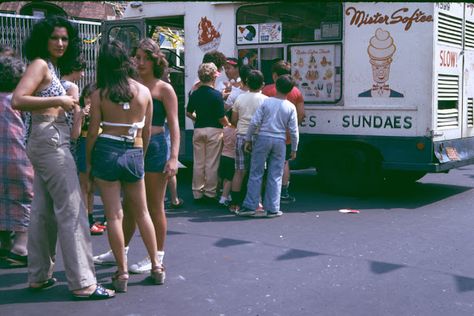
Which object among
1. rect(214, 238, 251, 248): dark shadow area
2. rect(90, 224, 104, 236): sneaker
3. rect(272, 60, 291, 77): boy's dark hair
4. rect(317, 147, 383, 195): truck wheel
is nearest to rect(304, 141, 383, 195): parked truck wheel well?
rect(317, 147, 383, 195): truck wheel

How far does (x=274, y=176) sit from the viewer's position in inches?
314

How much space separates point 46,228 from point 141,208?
68 cm

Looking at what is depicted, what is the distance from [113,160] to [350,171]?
4.91m

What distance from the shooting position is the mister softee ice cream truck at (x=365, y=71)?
8.41 meters

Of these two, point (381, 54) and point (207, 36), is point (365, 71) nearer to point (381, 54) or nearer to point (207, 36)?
point (381, 54)

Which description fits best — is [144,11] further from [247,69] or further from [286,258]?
[286,258]

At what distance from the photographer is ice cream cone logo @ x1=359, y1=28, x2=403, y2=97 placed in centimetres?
855

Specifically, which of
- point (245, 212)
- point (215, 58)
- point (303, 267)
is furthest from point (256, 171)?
point (303, 267)

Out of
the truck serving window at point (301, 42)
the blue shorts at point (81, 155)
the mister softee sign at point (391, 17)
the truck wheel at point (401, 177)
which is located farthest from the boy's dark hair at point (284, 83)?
the truck wheel at point (401, 177)

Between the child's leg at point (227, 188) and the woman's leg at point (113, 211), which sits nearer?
the woman's leg at point (113, 211)

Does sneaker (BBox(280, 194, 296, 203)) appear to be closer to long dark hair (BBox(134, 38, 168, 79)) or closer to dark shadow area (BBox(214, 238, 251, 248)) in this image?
dark shadow area (BBox(214, 238, 251, 248))

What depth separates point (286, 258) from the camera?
6.02 meters

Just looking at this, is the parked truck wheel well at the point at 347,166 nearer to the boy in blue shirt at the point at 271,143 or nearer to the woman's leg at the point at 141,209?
the boy in blue shirt at the point at 271,143

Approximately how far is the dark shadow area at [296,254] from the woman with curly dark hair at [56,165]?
5.75ft
